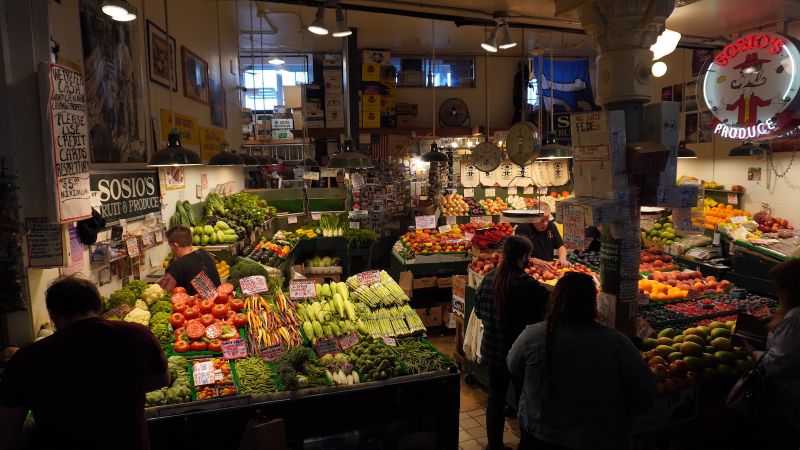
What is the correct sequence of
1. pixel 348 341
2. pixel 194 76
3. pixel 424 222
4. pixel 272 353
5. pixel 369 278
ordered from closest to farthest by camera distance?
1. pixel 272 353
2. pixel 348 341
3. pixel 369 278
4. pixel 194 76
5. pixel 424 222

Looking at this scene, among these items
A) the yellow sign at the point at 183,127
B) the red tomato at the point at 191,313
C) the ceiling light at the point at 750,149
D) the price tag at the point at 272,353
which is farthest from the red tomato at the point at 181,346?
the ceiling light at the point at 750,149

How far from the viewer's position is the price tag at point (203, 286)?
4777mm

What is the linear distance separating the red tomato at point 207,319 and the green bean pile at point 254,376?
61 centimetres

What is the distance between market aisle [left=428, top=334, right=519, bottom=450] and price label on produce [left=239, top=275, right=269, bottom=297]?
231 cm

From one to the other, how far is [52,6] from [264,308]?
2972 mm

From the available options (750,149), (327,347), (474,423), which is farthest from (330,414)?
(750,149)

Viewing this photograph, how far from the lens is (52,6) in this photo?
3840 mm

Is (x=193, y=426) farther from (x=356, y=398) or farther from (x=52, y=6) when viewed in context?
(x=52, y=6)

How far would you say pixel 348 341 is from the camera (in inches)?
170

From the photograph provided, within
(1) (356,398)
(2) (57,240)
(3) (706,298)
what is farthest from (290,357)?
(3) (706,298)

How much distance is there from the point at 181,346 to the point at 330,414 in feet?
4.51

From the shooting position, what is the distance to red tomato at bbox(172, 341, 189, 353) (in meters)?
4.06

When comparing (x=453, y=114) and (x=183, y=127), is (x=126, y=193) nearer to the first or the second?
(x=183, y=127)

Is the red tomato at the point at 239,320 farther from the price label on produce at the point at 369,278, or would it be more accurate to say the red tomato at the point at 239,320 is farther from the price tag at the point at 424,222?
the price tag at the point at 424,222
